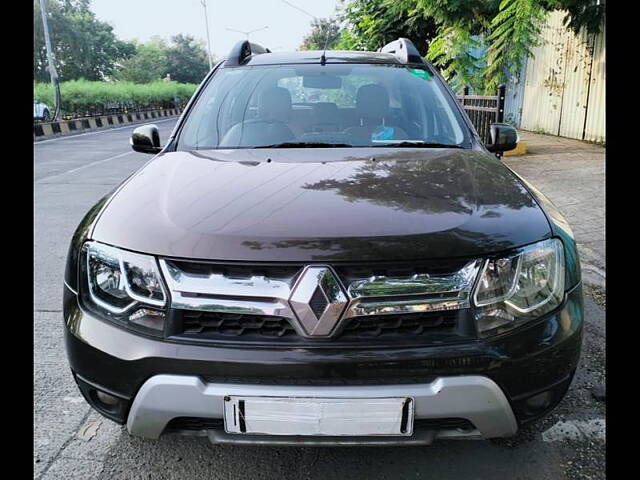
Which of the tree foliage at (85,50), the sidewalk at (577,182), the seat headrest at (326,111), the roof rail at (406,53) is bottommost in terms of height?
the sidewalk at (577,182)

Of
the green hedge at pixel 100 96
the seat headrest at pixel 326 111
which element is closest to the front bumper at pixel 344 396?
the seat headrest at pixel 326 111

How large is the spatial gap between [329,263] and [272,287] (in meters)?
0.18

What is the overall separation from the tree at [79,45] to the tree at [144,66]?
22.2 feet

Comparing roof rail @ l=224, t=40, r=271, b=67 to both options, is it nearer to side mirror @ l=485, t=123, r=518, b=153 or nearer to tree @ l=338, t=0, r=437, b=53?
side mirror @ l=485, t=123, r=518, b=153

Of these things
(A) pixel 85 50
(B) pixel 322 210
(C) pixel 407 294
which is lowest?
(C) pixel 407 294

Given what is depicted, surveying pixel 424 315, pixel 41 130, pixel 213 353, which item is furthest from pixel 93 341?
pixel 41 130

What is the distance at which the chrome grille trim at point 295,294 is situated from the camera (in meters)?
1.53

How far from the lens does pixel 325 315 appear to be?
1516 mm

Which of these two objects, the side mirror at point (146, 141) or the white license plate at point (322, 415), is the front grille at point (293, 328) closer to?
the white license plate at point (322, 415)

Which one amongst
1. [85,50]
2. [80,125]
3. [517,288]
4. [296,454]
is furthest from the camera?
[85,50]

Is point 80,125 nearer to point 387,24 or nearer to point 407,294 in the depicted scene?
point 387,24

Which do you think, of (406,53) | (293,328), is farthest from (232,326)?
(406,53)

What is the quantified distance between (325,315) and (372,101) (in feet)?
→ 5.47

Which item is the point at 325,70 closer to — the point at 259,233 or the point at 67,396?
the point at 259,233
